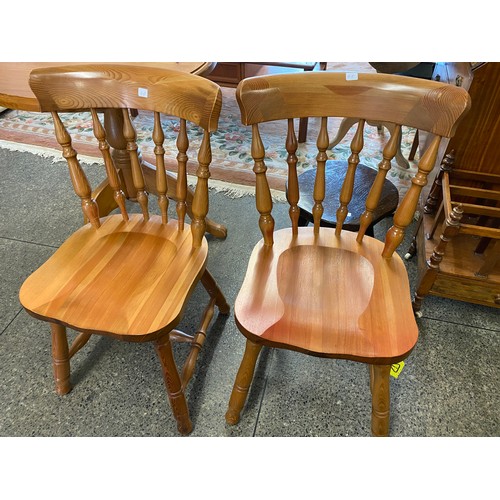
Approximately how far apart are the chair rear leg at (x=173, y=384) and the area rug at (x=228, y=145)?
1252mm

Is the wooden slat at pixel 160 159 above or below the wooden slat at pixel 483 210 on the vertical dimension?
above

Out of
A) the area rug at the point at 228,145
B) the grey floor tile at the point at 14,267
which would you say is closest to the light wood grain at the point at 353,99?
the area rug at the point at 228,145

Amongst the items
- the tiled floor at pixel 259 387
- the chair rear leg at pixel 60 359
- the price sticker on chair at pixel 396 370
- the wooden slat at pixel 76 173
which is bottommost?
the tiled floor at pixel 259 387

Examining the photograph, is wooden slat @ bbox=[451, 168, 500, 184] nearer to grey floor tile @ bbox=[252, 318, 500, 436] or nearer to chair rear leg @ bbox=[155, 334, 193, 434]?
grey floor tile @ bbox=[252, 318, 500, 436]

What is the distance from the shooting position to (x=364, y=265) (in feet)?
3.57

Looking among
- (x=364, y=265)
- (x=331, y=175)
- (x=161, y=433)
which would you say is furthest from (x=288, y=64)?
(x=161, y=433)

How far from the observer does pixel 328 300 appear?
99 centimetres

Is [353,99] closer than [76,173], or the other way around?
[353,99]

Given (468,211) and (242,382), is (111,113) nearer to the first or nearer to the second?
(242,382)

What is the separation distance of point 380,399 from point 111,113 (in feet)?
4.77

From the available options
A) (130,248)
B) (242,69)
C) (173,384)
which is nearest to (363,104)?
(130,248)

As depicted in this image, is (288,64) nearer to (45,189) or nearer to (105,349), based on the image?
(45,189)

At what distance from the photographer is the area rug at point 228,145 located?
2.26 metres

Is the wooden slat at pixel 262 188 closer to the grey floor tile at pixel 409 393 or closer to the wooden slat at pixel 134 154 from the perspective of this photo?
the wooden slat at pixel 134 154
